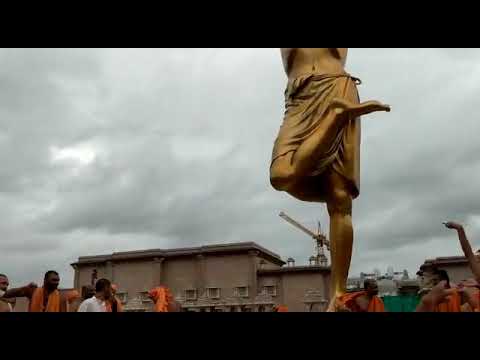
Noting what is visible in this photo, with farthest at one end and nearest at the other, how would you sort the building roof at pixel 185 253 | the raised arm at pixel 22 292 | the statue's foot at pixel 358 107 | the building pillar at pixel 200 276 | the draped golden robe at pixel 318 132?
the building roof at pixel 185 253 < the building pillar at pixel 200 276 < the raised arm at pixel 22 292 < the draped golden robe at pixel 318 132 < the statue's foot at pixel 358 107

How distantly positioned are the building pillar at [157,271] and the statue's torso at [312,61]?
32871mm

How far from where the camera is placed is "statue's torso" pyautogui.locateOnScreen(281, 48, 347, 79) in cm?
456

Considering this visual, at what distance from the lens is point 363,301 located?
4.09 metres

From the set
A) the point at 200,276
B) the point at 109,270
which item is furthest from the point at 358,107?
the point at 109,270

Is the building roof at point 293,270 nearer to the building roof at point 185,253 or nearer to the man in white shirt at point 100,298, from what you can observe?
the building roof at point 185,253

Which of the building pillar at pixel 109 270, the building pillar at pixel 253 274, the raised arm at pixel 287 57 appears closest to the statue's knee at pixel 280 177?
the raised arm at pixel 287 57

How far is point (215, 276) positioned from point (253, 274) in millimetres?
2743

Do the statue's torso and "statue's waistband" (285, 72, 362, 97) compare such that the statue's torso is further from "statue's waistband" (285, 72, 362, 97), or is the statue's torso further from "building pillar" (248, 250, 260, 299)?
"building pillar" (248, 250, 260, 299)

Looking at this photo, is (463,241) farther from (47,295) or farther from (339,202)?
(47,295)

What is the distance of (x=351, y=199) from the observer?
14.1ft

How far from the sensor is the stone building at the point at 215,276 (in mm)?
31203

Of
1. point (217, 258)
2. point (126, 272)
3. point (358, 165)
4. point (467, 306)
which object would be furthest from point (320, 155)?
point (126, 272)
